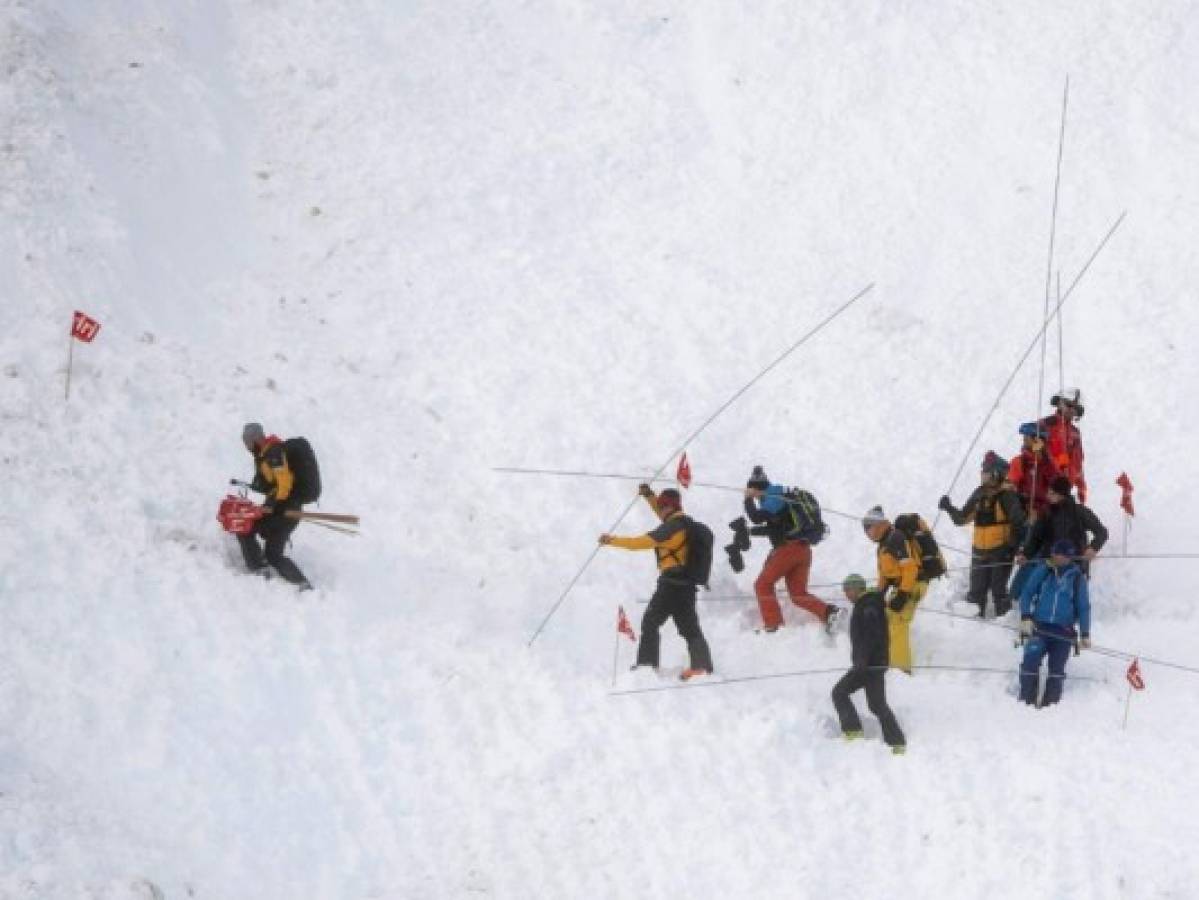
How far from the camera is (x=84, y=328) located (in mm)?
12688

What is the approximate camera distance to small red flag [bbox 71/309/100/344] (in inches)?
488

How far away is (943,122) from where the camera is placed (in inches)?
712

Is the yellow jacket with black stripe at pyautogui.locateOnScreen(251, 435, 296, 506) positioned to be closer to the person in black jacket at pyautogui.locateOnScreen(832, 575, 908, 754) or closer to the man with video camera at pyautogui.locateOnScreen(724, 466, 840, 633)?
the man with video camera at pyautogui.locateOnScreen(724, 466, 840, 633)

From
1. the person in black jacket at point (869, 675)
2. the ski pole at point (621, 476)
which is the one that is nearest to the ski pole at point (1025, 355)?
the ski pole at point (621, 476)

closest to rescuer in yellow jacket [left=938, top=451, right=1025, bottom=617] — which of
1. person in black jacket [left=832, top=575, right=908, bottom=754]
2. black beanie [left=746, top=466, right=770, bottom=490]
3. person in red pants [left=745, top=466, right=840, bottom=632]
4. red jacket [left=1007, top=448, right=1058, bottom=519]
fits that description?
red jacket [left=1007, top=448, right=1058, bottom=519]

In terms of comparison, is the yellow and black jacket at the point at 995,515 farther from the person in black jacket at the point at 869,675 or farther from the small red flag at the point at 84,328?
the small red flag at the point at 84,328

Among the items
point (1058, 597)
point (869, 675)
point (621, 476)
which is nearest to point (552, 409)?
point (621, 476)

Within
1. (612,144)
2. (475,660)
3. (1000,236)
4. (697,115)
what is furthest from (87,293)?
(1000,236)

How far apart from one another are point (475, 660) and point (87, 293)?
650 cm

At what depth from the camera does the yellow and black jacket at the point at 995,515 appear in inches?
494

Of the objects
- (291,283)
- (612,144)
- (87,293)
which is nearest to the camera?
(87,293)

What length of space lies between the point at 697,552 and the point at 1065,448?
4.54 meters

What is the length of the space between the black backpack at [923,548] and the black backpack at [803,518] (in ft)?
3.51

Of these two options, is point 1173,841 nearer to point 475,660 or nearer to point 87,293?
point 475,660
